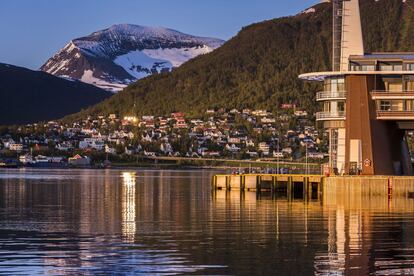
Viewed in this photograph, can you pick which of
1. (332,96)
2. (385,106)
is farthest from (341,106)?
(385,106)

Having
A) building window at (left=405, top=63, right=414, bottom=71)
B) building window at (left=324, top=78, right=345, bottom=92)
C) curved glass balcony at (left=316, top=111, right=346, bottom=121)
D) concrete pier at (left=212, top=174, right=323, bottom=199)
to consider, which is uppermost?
building window at (left=405, top=63, right=414, bottom=71)

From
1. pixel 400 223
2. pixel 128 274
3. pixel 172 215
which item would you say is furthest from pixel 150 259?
pixel 172 215

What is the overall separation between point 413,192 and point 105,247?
44.7m

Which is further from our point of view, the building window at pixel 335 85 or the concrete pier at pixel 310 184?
the building window at pixel 335 85

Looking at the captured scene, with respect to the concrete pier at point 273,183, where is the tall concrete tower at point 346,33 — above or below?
above

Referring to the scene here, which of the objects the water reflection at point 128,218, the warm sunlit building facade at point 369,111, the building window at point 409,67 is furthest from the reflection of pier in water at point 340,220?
the building window at point 409,67

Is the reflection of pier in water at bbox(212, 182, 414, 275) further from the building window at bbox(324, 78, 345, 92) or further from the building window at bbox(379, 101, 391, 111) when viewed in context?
the building window at bbox(324, 78, 345, 92)

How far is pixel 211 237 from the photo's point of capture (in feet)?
171

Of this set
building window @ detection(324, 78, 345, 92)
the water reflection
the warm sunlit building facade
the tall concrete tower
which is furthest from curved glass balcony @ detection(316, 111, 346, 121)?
the water reflection

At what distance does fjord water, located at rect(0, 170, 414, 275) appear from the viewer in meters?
41.0

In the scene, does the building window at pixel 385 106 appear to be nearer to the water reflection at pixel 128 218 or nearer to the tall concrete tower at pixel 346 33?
the tall concrete tower at pixel 346 33

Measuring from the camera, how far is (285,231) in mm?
55688

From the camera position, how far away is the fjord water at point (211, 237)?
41.0m

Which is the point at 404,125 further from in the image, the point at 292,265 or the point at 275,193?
the point at 292,265
